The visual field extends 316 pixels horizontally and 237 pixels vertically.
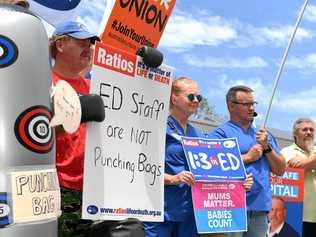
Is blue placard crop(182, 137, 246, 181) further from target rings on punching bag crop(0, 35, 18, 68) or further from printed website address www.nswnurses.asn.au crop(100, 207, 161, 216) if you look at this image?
target rings on punching bag crop(0, 35, 18, 68)

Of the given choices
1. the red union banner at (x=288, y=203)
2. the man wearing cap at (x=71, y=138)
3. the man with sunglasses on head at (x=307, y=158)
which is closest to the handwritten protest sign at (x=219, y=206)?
the man wearing cap at (x=71, y=138)

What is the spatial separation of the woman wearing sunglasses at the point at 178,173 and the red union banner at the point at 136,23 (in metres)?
0.45

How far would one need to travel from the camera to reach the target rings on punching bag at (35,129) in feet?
6.26

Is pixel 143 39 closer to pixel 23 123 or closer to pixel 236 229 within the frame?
pixel 236 229

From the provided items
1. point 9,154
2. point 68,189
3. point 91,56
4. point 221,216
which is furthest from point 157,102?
point 9,154

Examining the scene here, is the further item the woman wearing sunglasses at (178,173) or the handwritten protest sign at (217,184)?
the handwritten protest sign at (217,184)

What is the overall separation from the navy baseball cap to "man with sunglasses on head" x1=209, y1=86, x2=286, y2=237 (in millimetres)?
1923

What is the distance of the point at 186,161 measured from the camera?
13.9 ft

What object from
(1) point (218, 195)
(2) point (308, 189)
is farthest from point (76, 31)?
(2) point (308, 189)

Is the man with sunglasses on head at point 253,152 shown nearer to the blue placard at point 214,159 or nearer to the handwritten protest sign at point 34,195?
the blue placard at point 214,159

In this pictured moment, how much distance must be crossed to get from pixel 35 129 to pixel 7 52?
0.27 meters

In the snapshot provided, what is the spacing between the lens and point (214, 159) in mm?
4383

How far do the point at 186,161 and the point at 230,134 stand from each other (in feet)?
2.07

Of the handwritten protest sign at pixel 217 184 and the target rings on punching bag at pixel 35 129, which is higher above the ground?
the target rings on punching bag at pixel 35 129
